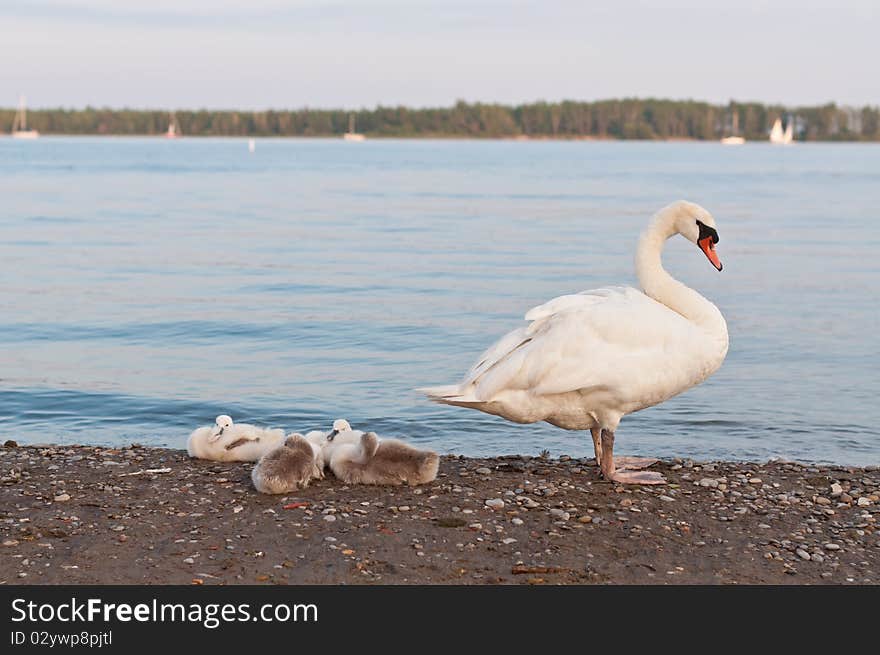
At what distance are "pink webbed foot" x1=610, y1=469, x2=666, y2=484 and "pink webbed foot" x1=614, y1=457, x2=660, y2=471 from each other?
1.18 ft

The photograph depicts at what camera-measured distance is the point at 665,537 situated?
23.3 ft

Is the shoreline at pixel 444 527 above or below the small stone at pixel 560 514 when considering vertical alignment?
below

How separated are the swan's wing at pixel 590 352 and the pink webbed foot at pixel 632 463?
0.98 m

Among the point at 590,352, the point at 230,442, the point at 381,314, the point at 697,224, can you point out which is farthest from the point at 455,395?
the point at 381,314

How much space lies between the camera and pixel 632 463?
348 inches

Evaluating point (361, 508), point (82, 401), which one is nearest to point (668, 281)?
point (361, 508)

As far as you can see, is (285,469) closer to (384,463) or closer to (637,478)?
(384,463)

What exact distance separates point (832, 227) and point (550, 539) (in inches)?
1178

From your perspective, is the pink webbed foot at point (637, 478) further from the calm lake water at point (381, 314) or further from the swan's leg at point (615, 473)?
the calm lake water at point (381, 314)

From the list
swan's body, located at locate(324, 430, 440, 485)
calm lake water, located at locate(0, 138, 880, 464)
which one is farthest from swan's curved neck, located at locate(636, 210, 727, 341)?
calm lake water, located at locate(0, 138, 880, 464)

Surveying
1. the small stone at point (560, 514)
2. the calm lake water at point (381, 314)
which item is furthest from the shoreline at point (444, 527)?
the calm lake water at point (381, 314)

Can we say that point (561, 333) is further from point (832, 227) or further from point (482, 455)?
point (832, 227)

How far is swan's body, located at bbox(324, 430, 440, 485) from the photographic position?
26.3ft

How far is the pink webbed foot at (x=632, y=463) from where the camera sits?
28.7 ft
